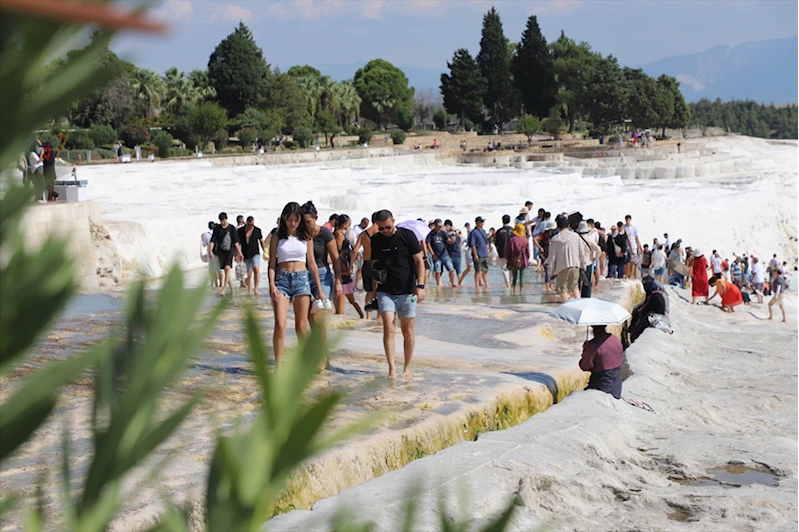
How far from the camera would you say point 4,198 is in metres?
0.61

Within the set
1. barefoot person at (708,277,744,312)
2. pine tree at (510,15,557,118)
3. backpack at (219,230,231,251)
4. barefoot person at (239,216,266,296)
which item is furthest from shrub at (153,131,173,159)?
pine tree at (510,15,557,118)

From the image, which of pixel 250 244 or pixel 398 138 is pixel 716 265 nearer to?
pixel 250 244

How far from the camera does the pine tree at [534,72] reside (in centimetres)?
9450

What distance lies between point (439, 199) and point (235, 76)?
3901 centimetres

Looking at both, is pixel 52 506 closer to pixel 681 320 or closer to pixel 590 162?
pixel 681 320

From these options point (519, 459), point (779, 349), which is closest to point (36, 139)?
point (519, 459)

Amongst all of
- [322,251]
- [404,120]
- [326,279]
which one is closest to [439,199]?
[326,279]

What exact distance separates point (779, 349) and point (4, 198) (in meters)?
13.9

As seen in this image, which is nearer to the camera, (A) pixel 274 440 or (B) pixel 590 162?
(A) pixel 274 440

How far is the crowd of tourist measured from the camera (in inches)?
290

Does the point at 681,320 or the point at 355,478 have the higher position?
the point at 355,478

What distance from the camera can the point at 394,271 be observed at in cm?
755

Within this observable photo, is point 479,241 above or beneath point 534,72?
beneath

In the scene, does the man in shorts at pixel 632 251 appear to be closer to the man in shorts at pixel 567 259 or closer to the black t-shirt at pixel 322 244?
the man in shorts at pixel 567 259
